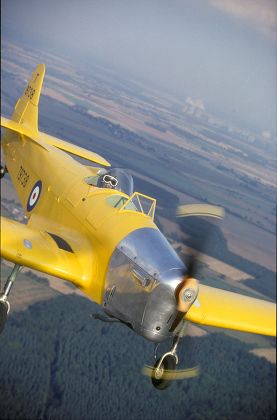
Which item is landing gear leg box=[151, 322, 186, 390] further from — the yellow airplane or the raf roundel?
the raf roundel

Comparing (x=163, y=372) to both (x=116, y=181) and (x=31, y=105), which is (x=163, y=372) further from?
(x=31, y=105)

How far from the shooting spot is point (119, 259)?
508 inches

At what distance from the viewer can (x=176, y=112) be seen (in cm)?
7338

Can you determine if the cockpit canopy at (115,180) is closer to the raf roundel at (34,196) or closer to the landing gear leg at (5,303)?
the raf roundel at (34,196)

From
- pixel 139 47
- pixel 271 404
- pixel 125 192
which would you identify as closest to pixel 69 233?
pixel 125 192

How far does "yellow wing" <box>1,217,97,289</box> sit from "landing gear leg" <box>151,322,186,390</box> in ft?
8.69

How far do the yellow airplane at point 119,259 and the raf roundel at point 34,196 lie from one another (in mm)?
75

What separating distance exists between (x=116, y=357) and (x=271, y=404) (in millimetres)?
25480

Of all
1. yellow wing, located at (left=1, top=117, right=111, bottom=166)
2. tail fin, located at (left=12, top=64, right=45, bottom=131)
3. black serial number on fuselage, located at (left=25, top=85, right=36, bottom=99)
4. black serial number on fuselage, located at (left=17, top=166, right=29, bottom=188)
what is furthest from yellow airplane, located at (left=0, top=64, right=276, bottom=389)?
black serial number on fuselage, located at (left=25, top=85, right=36, bottom=99)

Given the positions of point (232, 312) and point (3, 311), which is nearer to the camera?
point (3, 311)

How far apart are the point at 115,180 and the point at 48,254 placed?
3.25 metres

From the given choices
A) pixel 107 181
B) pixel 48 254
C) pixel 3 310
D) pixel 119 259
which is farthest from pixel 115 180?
pixel 3 310

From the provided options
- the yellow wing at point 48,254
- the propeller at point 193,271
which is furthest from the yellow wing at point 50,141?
the propeller at point 193,271

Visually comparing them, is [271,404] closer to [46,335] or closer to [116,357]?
[116,357]
